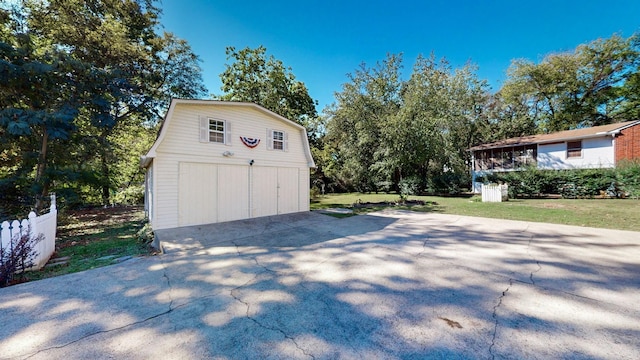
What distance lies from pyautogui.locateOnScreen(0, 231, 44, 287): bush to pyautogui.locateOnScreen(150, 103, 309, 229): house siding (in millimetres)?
2657

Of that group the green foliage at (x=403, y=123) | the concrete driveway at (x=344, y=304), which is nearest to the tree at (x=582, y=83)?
the green foliage at (x=403, y=123)

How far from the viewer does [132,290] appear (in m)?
3.27

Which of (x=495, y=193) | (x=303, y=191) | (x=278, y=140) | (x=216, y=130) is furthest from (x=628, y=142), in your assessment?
(x=216, y=130)

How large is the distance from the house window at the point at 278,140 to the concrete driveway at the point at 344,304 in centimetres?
527

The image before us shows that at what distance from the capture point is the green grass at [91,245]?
442 centimetres

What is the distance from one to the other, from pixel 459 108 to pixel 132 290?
2600 cm

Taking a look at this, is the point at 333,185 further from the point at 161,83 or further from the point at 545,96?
the point at 545,96

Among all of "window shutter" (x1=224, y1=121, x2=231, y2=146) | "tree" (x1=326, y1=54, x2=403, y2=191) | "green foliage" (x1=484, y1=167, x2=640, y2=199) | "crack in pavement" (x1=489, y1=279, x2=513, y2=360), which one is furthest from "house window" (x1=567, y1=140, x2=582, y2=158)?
"window shutter" (x1=224, y1=121, x2=231, y2=146)

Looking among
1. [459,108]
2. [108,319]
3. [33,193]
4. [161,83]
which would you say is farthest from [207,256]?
[459,108]

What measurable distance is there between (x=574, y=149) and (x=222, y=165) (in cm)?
2276

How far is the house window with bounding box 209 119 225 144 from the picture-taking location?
25.9 feet

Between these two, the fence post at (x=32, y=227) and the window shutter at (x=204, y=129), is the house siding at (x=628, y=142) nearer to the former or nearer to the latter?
the window shutter at (x=204, y=129)

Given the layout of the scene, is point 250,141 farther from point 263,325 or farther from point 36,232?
point 263,325

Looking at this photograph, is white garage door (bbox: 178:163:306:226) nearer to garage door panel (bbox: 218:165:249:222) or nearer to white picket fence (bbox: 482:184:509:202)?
garage door panel (bbox: 218:165:249:222)
